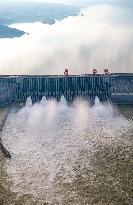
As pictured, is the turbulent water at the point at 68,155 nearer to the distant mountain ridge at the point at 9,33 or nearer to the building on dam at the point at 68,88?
the building on dam at the point at 68,88

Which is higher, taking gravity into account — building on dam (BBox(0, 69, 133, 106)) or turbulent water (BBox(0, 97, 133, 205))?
building on dam (BBox(0, 69, 133, 106))

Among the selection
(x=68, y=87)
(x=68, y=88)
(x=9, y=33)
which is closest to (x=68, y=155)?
(x=68, y=88)

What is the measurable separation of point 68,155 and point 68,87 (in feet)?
64.1

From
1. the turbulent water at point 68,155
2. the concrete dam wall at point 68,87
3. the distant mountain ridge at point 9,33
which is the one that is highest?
the distant mountain ridge at point 9,33

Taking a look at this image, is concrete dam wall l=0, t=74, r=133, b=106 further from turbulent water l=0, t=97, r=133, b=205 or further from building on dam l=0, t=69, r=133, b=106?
turbulent water l=0, t=97, r=133, b=205

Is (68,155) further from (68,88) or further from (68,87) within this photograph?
(68,87)

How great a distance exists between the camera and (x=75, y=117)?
1929 inches

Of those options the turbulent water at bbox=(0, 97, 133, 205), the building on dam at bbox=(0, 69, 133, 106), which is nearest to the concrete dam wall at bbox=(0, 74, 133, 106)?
the building on dam at bbox=(0, 69, 133, 106)

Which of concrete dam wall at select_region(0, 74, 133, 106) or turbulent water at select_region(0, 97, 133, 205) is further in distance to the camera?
concrete dam wall at select_region(0, 74, 133, 106)

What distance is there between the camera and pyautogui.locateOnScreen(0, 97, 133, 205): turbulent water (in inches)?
1286

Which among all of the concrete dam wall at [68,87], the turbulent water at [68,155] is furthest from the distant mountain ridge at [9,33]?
the turbulent water at [68,155]

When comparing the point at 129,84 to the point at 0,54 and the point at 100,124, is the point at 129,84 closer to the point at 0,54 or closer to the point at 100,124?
the point at 100,124

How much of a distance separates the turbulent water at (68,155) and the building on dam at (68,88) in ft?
6.85

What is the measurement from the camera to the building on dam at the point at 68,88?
54.7 meters
